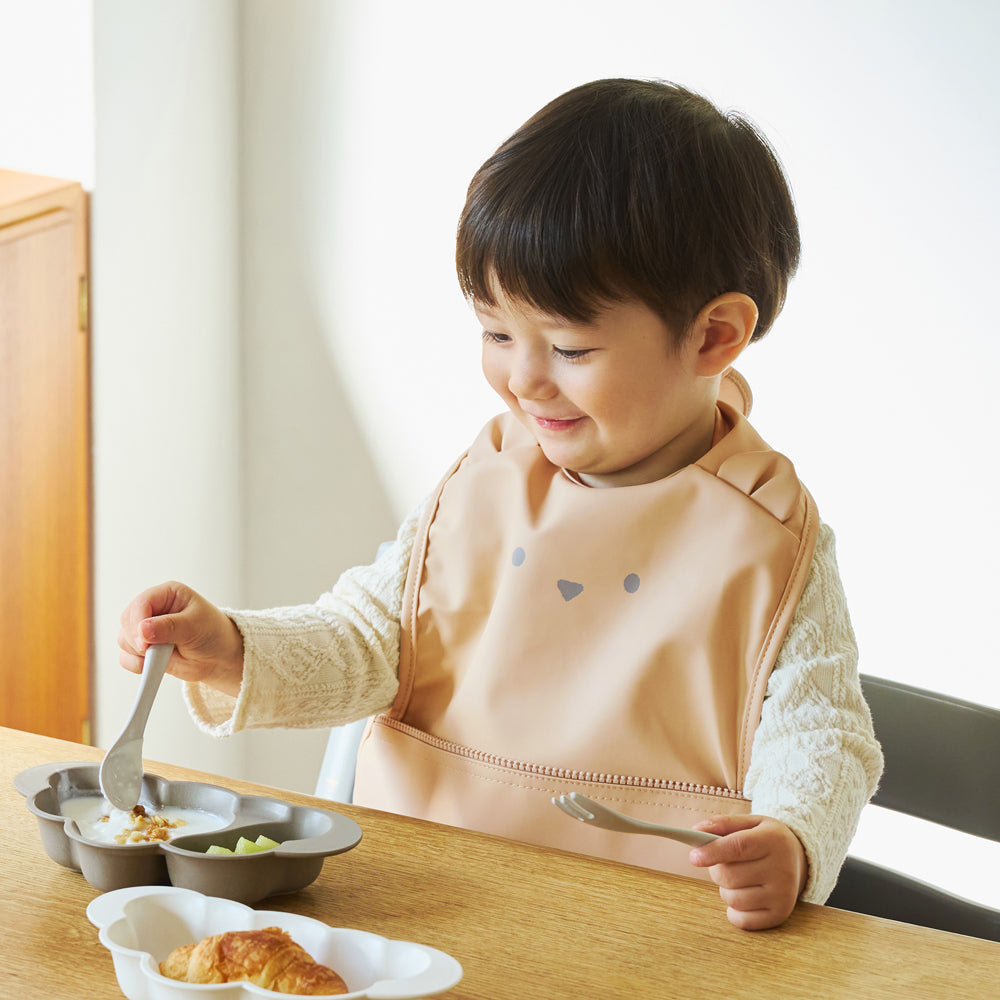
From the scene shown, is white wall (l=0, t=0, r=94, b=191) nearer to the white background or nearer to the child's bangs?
the white background

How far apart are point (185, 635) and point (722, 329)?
48cm

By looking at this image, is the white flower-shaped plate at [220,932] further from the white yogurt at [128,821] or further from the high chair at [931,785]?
the high chair at [931,785]

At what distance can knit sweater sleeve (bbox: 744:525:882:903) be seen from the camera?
756 millimetres

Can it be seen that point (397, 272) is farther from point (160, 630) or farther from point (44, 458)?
point (160, 630)

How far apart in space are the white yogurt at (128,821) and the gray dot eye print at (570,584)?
1.13ft

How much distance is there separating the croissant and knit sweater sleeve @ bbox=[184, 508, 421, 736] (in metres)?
0.38

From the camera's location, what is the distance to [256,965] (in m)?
0.52

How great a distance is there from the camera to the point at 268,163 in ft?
7.57

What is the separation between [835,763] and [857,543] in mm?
1257

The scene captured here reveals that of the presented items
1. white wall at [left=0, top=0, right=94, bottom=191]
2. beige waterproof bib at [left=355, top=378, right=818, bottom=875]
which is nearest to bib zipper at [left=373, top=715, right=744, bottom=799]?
beige waterproof bib at [left=355, top=378, right=818, bottom=875]

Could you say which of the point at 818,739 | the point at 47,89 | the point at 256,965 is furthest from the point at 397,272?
the point at 256,965

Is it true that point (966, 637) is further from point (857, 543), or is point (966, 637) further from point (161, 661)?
point (161, 661)

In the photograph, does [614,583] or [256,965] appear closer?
[256,965]

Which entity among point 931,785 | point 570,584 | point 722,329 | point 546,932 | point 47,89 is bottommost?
point 931,785
